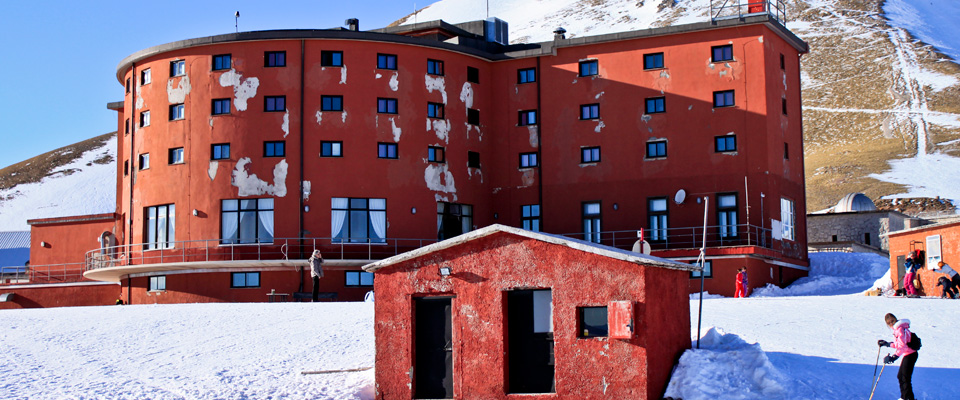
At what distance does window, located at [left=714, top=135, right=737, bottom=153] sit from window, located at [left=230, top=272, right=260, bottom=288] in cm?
1719

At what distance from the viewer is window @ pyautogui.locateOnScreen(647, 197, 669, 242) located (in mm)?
40719

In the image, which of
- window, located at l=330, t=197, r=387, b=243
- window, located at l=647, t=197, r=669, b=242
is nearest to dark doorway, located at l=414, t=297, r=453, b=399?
window, located at l=330, t=197, r=387, b=243

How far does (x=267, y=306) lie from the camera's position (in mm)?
30594

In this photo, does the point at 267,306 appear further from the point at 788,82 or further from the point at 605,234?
the point at 788,82

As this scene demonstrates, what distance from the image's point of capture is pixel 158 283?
42.0 m

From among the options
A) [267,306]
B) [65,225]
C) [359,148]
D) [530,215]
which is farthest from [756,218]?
[65,225]

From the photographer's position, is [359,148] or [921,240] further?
[359,148]

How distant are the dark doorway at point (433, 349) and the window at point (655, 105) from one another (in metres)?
23.6

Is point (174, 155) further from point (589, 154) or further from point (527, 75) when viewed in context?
point (589, 154)

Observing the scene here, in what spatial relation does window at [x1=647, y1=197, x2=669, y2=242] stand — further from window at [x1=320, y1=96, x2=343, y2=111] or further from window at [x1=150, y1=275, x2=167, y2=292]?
window at [x1=150, y1=275, x2=167, y2=292]

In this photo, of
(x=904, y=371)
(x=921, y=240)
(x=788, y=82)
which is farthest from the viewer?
(x=788, y=82)

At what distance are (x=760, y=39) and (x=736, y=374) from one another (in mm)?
24511

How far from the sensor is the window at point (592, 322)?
18.2m

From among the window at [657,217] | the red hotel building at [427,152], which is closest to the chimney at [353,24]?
the red hotel building at [427,152]
